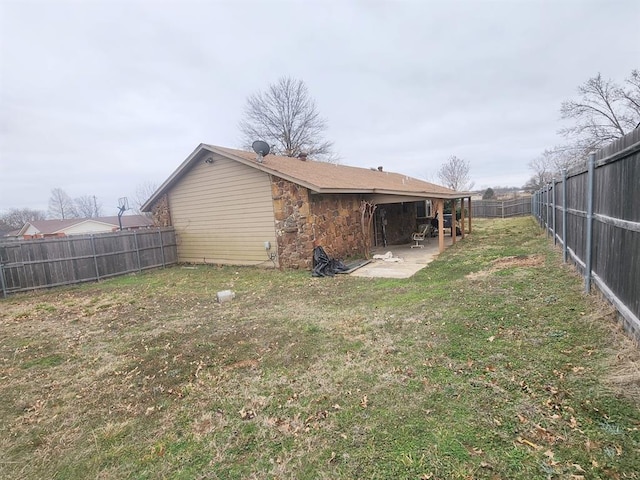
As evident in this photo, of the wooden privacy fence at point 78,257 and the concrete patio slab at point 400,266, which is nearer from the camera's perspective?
the concrete patio slab at point 400,266

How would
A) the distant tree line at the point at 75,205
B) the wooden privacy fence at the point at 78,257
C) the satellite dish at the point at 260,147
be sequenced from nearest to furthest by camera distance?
the wooden privacy fence at the point at 78,257 → the satellite dish at the point at 260,147 → the distant tree line at the point at 75,205

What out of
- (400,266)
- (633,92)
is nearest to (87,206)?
(400,266)

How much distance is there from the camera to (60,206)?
51.8 m

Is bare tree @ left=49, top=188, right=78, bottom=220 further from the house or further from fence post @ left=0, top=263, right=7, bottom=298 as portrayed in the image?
fence post @ left=0, top=263, right=7, bottom=298

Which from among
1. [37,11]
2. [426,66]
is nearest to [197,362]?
[37,11]

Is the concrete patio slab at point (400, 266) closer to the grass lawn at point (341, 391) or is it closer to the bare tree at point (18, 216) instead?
the grass lawn at point (341, 391)

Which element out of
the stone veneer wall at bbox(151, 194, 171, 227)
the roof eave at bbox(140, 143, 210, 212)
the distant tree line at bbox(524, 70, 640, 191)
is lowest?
the stone veneer wall at bbox(151, 194, 171, 227)

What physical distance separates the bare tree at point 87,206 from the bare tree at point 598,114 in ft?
208

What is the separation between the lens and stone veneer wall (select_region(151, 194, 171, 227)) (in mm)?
12617

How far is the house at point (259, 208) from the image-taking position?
9.30m

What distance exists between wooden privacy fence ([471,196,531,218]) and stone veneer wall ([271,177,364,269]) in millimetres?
22474

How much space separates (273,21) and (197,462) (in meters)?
12.6

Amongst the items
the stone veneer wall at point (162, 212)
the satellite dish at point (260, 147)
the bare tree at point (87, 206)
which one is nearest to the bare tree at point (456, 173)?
the satellite dish at point (260, 147)

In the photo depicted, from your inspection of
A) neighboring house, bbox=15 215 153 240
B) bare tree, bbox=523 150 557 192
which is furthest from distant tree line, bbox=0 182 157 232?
bare tree, bbox=523 150 557 192
